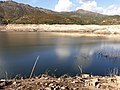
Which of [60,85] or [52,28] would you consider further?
[52,28]

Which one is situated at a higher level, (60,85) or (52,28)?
(60,85)

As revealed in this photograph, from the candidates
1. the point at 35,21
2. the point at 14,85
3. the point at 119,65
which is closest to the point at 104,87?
the point at 14,85

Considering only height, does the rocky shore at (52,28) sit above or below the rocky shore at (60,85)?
below

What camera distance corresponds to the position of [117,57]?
34.1 metres

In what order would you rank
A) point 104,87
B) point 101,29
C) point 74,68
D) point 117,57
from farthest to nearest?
point 101,29, point 117,57, point 74,68, point 104,87

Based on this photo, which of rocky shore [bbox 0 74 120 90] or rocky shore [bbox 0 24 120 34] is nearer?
rocky shore [bbox 0 74 120 90]

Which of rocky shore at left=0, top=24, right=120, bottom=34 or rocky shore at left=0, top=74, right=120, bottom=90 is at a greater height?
rocky shore at left=0, top=74, right=120, bottom=90

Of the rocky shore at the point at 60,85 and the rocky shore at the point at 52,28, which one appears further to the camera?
the rocky shore at the point at 52,28

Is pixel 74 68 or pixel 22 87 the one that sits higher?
pixel 22 87

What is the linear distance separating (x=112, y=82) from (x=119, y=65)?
18.2 metres

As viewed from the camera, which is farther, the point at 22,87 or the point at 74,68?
the point at 74,68

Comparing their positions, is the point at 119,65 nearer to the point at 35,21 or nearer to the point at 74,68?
the point at 74,68

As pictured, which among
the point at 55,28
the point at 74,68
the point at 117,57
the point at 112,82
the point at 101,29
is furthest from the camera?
the point at 55,28

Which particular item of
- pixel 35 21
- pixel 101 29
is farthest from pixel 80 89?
pixel 35 21
